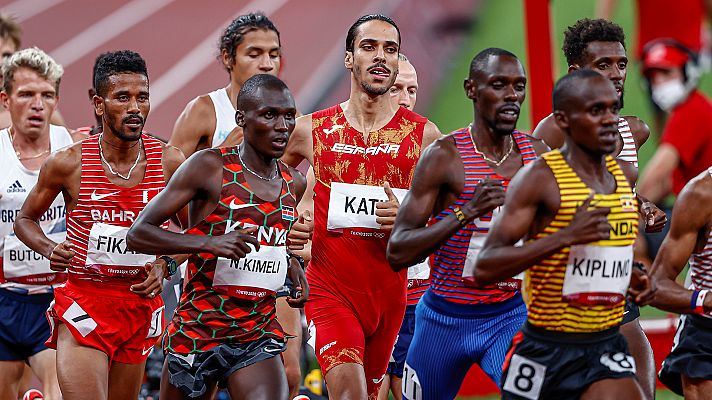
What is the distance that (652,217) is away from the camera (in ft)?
20.7

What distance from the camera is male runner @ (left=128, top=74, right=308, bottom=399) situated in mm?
5695

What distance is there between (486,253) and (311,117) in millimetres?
2273

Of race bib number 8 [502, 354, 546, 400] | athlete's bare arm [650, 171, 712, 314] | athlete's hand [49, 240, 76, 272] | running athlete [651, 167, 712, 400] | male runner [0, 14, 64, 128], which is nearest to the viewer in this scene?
race bib number 8 [502, 354, 546, 400]

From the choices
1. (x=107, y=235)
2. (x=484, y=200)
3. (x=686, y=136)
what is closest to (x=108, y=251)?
(x=107, y=235)

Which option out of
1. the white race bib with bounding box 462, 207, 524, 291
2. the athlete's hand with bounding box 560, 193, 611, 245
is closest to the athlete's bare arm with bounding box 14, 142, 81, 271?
the white race bib with bounding box 462, 207, 524, 291

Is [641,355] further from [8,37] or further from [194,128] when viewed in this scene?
[8,37]

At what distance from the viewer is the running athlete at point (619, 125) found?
6.39 meters

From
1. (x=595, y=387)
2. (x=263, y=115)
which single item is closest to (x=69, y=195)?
(x=263, y=115)

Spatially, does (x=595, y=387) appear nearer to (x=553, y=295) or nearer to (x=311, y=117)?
(x=553, y=295)

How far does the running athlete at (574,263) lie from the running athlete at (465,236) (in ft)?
1.98

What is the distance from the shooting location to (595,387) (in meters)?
4.93

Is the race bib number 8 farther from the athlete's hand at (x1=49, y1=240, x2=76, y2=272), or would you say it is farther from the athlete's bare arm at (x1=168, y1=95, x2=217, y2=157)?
the athlete's bare arm at (x1=168, y1=95, x2=217, y2=157)

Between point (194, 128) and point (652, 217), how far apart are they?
303 centimetres

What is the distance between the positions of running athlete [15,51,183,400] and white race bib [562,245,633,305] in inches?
90.3
